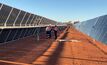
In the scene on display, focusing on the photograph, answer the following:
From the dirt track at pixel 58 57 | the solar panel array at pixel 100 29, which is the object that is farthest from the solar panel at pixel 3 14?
the solar panel array at pixel 100 29

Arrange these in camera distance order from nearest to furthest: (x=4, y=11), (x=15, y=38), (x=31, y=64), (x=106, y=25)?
(x=31, y=64) → (x=4, y=11) → (x=106, y=25) → (x=15, y=38)

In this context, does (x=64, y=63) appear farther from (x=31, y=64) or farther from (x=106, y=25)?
(x=106, y=25)

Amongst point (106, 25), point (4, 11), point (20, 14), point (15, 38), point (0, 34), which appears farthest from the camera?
point (20, 14)

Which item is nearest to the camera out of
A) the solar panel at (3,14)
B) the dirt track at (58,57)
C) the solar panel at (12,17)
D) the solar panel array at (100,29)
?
the dirt track at (58,57)

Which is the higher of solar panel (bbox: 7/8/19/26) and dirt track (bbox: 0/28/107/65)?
solar panel (bbox: 7/8/19/26)

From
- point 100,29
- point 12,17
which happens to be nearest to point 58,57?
point 12,17

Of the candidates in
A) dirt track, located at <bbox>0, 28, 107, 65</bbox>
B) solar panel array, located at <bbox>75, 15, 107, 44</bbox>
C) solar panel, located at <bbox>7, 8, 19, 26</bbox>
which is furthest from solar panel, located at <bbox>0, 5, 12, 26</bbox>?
solar panel array, located at <bbox>75, 15, 107, 44</bbox>

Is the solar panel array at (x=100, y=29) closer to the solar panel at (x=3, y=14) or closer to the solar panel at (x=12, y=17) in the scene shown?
the solar panel at (x=12, y=17)

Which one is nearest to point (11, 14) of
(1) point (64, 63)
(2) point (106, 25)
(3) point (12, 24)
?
(3) point (12, 24)

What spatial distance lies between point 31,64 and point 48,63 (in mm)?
1009

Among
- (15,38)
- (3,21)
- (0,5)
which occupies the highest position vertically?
(0,5)

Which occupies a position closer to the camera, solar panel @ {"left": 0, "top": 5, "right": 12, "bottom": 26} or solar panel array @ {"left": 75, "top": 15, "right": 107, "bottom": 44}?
solar panel @ {"left": 0, "top": 5, "right": 12, "bottom": 26}

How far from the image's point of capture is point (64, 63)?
1470 centimetres

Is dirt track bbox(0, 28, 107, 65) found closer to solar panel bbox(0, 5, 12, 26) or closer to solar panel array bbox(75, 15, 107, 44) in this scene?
solar panel bbox(0, 5, 12, 26)
